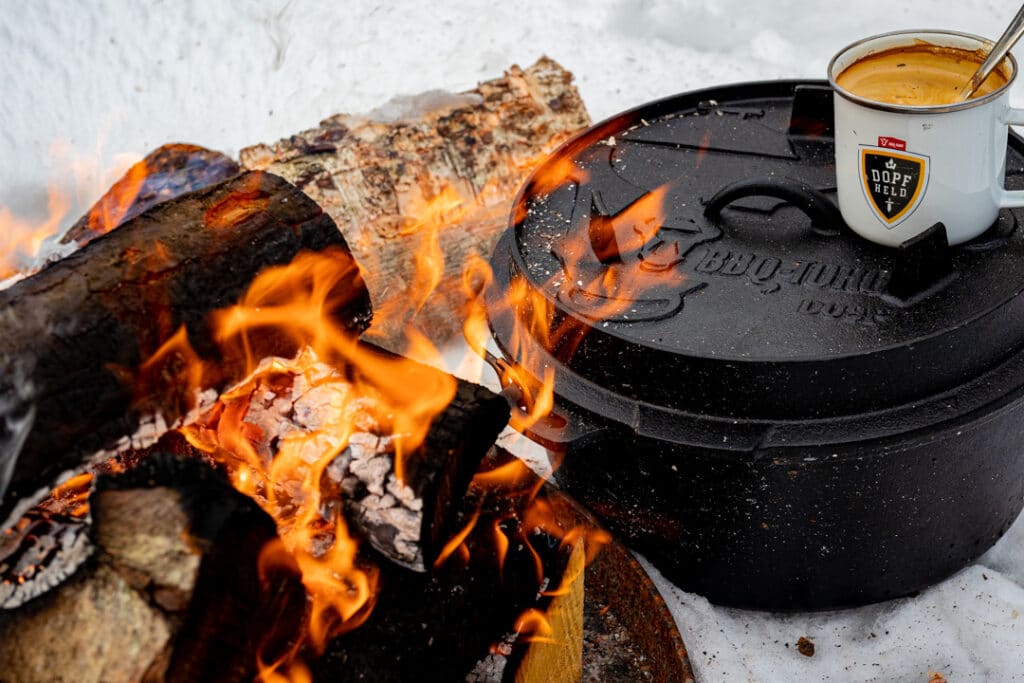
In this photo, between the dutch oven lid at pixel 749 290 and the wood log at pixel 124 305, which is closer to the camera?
the wood log at pixel 124 305

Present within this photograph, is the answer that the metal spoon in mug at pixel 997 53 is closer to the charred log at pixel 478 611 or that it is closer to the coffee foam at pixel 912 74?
the coffee foam at pixel 912 74

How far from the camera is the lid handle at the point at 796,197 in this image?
169 centimetres

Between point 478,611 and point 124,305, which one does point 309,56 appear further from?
point 478,611

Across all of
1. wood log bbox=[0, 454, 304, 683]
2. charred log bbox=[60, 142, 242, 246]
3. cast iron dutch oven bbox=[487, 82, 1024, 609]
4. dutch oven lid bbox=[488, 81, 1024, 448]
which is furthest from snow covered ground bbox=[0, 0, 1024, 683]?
wood log bbox=[0, 454, 304, 683]

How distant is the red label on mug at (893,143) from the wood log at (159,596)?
1168mm

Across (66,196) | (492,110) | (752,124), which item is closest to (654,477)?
(752,124)

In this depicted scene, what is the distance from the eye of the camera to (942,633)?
1.92 m

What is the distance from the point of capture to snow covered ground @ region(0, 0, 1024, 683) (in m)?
3.98

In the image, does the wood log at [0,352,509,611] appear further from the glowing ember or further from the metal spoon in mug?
the metal spoon in mug

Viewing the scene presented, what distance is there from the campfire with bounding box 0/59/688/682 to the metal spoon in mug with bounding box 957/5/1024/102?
34.6 inches

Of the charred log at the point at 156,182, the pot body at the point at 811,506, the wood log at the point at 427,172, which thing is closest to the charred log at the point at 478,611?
the pot body at the point at 811,506

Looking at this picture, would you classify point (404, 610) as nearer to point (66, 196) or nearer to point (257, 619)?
point (257, 619)

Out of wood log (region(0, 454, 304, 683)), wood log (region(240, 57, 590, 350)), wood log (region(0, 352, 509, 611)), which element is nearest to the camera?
wood log (region(0, 454, 304, 683))

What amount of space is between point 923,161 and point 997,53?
21 centimetres
